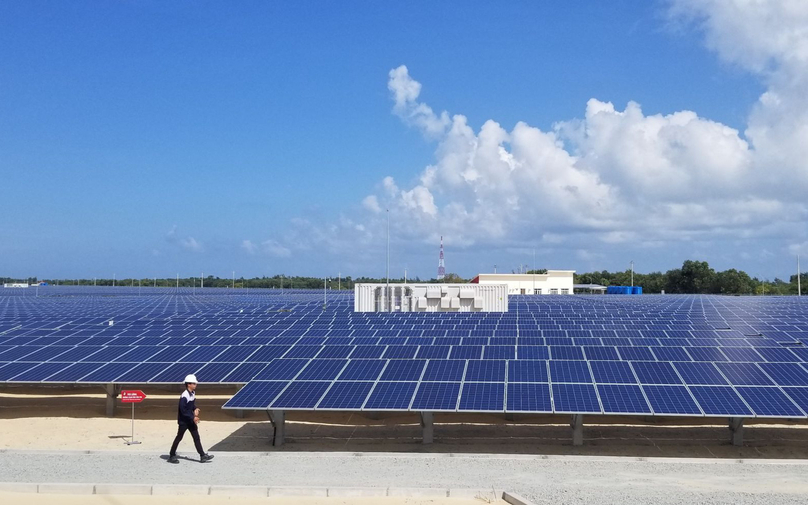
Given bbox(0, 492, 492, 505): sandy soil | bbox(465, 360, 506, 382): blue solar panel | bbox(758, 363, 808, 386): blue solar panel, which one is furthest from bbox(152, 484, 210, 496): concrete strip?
bbox(758, 363, 808, 386): blue solar panel

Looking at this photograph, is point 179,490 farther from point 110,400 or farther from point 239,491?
point 110,400

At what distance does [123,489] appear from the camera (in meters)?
13.3

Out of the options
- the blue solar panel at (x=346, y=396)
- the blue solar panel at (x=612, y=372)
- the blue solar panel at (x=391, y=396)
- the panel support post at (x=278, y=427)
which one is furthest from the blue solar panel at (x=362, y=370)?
the blue solar panel at (x=612, y=372)

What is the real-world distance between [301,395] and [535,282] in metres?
100

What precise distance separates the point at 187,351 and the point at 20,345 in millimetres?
6642

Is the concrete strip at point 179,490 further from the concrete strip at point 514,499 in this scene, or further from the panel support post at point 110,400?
the panel support post at point 110,400

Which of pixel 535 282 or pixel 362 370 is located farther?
pixel 535 282

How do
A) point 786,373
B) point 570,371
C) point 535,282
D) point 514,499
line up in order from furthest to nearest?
1. point 535,282
2. point 570,371
3. point 786,373
4. point 514,499

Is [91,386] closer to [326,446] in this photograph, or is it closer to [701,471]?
[326,446]

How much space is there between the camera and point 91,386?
2603 centimetres

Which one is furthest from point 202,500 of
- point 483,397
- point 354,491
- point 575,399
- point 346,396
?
point 575,399

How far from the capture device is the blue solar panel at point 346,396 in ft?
53.4

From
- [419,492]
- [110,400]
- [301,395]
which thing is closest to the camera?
[419,492]

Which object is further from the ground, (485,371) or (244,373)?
(485,371)
